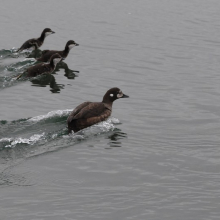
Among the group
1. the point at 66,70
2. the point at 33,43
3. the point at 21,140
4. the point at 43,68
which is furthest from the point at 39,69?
the point at 21,140

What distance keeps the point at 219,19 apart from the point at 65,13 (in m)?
8.46

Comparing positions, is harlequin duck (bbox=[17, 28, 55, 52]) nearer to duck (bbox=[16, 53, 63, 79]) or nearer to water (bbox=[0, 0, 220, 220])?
water (bbox=[0, 0, 220, 220])

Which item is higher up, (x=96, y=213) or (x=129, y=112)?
(x=129, y=112)

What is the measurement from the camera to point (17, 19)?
3334cm

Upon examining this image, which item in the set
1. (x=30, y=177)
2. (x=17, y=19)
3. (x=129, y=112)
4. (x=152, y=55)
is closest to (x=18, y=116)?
(x=129, y=112)

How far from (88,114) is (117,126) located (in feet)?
2.92

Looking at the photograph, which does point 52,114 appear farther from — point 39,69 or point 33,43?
point 33,43

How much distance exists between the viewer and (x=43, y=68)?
78.1 ft

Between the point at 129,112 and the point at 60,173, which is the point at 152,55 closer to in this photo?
the point at 129,112

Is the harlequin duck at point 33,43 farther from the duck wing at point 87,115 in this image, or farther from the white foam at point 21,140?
the white foam at point 21,140

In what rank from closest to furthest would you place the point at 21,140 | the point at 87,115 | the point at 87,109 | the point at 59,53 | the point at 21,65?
the point at 21,140
the point at 87,115
the point at 87,109
the point at 21,65
the point at 59,53

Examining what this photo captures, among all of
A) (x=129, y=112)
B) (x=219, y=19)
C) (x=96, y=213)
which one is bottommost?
(x=96, y=213)

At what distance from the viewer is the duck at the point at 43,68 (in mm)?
23469

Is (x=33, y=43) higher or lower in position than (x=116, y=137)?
higher
